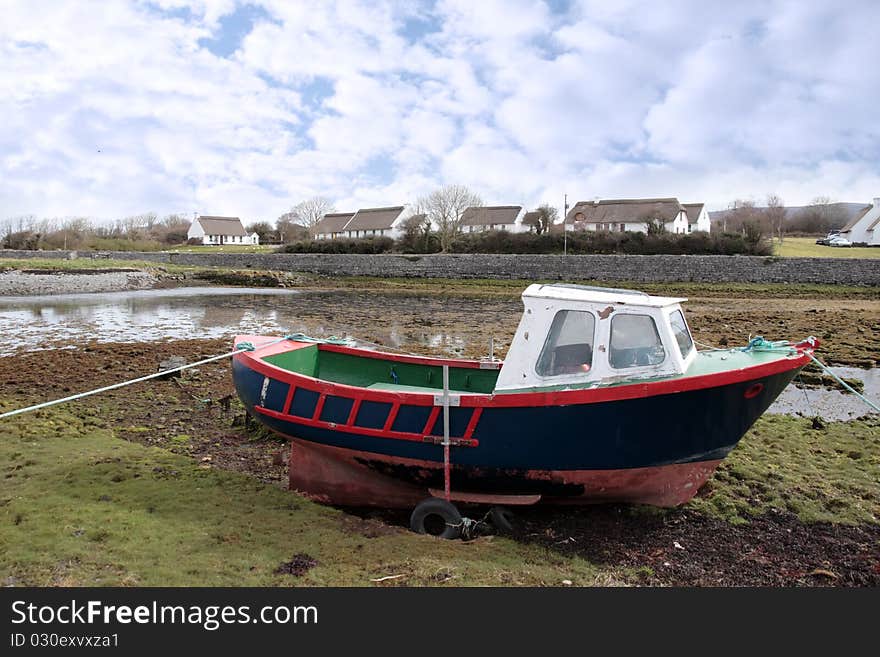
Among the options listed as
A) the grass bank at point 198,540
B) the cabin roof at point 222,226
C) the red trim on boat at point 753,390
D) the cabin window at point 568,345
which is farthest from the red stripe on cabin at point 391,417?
the cabin roof at point 222,226

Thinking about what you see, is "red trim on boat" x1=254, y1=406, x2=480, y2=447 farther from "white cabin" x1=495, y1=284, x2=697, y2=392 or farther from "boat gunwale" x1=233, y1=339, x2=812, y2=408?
"white cabin" x1=495, y1=284, x2=697, y2=392

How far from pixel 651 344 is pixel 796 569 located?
2.39 metres

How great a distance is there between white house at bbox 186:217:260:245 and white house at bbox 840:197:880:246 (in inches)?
2815

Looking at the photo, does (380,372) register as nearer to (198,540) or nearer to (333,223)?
(198,540)

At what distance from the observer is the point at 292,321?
968 inches

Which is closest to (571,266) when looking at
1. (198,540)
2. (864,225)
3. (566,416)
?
(864,225)

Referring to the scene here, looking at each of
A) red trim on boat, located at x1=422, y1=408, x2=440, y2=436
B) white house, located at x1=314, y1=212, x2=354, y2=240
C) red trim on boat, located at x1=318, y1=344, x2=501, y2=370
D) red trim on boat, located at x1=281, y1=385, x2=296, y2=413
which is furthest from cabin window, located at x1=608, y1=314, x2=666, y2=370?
white house, located at x1=314, y1=212, x2=354, y2=240

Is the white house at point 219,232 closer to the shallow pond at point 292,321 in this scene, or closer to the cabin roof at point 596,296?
the shallow pond at point 292,321

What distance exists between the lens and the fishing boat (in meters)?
6.23

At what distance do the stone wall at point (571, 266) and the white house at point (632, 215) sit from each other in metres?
17.8

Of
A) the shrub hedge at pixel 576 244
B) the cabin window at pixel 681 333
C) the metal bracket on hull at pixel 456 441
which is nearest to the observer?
the metal bracket on hull at pixel 456 441

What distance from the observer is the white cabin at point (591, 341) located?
253 inches

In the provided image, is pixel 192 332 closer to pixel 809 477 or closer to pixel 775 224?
pixel 809 477

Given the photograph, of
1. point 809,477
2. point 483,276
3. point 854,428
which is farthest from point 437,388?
point 483,276
